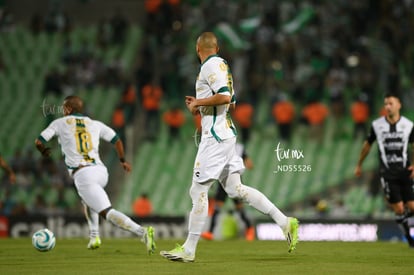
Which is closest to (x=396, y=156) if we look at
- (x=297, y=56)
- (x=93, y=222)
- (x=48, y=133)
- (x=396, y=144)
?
(x=396, y=144)

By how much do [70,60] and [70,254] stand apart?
59.3ft

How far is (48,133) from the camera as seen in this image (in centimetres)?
1404

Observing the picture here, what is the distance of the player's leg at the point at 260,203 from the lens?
37.9 ft

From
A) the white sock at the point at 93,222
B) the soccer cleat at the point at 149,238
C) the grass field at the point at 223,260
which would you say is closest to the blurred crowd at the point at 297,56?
the grass field at the point at 223,260

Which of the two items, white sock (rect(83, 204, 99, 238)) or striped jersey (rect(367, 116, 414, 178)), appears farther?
striped jersey (rect(367, 116, 414, 178))

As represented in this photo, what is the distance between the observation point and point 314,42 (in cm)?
2858

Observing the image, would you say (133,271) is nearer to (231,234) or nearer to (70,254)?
(70,254)

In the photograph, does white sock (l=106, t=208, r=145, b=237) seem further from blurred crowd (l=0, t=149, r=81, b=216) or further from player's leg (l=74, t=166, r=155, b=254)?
blurred crowd (l=0, t=149, r=81, b=216)

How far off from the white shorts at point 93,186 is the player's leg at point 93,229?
81 centimetres

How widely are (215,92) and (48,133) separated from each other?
384 centimetres

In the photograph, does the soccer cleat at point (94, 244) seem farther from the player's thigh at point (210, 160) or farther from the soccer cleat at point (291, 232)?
the soccer cleat at point (291, 232)

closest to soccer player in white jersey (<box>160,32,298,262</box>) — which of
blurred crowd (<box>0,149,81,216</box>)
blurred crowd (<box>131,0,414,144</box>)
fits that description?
blurred crowd (<box>131,0,414,144</box>)

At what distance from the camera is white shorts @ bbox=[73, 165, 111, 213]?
1371cm

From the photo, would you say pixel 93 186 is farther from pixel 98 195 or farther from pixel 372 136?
pixel 372 136
